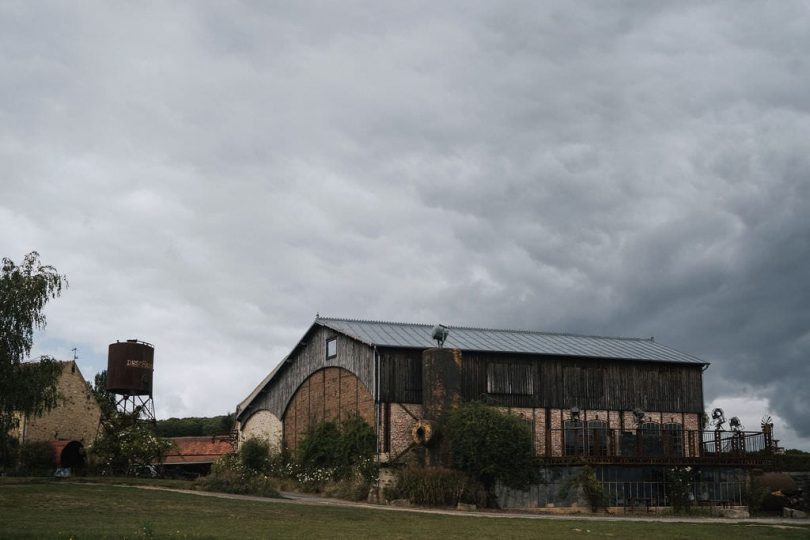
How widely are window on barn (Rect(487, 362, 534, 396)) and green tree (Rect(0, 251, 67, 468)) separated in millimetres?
18340

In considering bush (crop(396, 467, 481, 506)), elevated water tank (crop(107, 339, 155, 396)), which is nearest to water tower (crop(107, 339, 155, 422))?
elevated water tank (crop(107, 339, 155, 396))

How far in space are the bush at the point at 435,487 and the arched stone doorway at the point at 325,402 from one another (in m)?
6.59

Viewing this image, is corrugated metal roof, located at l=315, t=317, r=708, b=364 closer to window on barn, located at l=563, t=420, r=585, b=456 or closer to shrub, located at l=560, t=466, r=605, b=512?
window on barn, located at l=563, t=420, r=585, b=456

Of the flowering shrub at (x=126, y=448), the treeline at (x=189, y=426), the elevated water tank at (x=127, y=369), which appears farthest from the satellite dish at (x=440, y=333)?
the treeline at (x=189, y=426)

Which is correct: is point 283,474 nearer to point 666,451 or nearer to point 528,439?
point 528,439

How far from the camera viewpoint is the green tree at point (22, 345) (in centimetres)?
3148

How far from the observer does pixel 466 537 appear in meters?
21.2

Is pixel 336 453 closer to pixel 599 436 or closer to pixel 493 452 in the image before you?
pixel 493 452

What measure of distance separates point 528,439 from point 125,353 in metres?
25.3

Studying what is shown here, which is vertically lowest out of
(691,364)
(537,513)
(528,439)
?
(537,513)

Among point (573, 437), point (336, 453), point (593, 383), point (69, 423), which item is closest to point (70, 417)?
point (69, 423)

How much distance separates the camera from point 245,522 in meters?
23.0

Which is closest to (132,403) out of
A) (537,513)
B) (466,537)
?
(537,513)

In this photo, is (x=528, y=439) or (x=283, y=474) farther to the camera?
(x=283, y=474)
